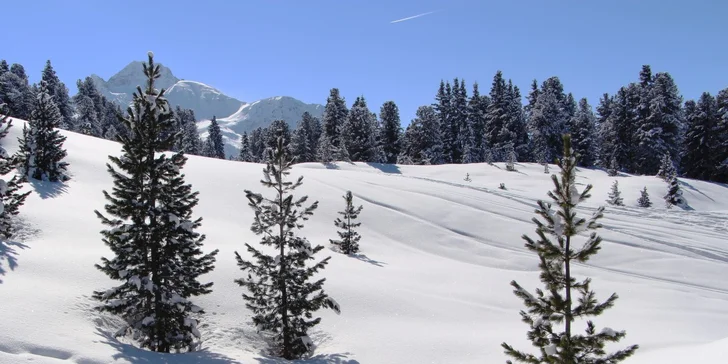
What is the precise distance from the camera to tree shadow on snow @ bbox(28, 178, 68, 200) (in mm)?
19167

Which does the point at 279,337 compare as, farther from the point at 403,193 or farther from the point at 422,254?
the point at 403,193

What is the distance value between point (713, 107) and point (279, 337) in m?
65.1

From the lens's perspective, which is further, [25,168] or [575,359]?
[25,168]

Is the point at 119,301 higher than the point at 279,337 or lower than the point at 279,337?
higher

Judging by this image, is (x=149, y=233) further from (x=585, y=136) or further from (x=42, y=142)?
(x=585, y=136)

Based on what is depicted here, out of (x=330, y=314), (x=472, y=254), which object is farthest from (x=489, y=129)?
(x=330, y=314)

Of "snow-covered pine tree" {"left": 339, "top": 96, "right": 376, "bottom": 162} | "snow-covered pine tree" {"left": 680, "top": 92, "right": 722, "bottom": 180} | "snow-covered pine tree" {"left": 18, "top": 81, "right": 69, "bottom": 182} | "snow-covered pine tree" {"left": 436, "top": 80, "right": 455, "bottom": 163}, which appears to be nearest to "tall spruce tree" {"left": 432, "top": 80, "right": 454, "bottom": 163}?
"snow-covered pine tree" {"left": 436, "top": 80, "right": 455, "bottom": 163}

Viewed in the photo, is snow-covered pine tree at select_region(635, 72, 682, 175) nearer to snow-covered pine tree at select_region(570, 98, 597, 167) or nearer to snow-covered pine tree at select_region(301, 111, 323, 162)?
snow-covered pine tree at select_region(570, 98, 597, 167)

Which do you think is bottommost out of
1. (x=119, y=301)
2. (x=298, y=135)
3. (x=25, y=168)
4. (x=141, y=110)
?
(x=119, y=301)

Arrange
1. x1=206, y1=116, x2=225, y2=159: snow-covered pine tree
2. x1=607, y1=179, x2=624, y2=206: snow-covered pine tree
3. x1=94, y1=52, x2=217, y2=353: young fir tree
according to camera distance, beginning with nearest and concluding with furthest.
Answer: x1=94, y1=52, x2=217, y2=353: young fir tree → x1=607, y1=179, x2=624, y2=206: snow-covered pine tree → x1=206, y1=116, x2=225, y2=159: snow-covered pine tree

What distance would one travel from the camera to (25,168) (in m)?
19.9

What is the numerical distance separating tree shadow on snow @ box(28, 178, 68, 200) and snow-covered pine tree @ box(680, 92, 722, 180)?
218 feet

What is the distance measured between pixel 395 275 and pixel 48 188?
17571 mm

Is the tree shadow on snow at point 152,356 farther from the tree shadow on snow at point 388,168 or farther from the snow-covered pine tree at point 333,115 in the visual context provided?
the snow-covered pine tree at point 333,115
